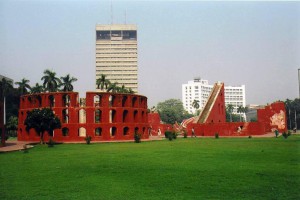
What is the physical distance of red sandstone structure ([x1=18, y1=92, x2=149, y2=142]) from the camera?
141ft

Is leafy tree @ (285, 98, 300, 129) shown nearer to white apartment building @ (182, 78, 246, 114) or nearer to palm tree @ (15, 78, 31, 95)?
palm tree @ (15, 78, 31, 95)

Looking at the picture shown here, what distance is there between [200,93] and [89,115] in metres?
140

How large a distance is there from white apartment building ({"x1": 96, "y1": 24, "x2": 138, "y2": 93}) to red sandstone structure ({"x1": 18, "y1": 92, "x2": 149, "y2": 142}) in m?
83.7

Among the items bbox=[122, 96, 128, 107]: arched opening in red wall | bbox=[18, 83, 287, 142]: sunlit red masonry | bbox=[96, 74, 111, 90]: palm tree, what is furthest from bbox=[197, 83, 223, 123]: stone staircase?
bbox=[96, 74, 111, 90]: palm tree

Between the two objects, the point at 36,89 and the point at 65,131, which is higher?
the point at 36,89

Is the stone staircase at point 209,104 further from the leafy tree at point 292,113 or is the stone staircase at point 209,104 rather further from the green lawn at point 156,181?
the green lawn at point 156,181

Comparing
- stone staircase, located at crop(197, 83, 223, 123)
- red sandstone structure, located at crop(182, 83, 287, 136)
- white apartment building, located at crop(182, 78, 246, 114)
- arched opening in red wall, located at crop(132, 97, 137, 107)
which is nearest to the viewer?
arched opening in red wall, located at crop(132, 97, 137, 107)

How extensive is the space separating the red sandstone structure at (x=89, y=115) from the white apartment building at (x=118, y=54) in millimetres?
83716

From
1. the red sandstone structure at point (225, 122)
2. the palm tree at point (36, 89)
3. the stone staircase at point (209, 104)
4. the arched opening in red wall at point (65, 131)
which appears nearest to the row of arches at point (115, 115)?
the arched opening in red wall at point (65, 131)

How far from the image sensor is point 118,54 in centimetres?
13512

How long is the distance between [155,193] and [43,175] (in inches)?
228

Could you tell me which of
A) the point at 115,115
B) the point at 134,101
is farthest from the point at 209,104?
the point at 115,115

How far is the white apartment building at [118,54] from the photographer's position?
132 m

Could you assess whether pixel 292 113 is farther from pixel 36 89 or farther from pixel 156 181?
pixel 156 181
